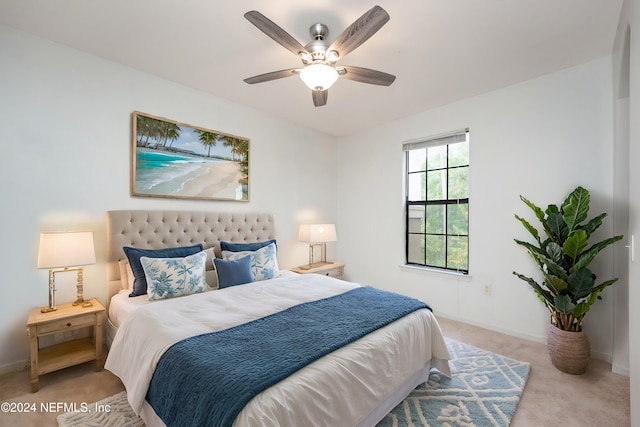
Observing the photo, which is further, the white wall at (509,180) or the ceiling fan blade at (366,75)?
the white wall at (509,180)

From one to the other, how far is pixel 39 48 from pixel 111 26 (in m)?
0.72

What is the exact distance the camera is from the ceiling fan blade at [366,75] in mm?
2080

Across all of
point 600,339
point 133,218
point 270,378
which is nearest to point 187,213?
point 133,218

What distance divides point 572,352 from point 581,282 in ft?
1.84

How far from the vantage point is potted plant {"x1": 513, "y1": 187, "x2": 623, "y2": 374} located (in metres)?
2.28

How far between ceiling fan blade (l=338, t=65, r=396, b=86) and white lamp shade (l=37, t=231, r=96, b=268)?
235cm

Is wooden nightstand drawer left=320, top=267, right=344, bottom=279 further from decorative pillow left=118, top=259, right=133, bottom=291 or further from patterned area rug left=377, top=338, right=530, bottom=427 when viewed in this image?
decorative pillow left=118, top=259, right=133, bottom=291

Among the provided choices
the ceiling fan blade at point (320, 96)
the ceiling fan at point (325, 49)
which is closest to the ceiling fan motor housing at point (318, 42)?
the ceiling fan at point (325, 49)

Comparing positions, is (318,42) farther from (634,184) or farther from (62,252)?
(62,252)

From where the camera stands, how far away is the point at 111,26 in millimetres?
2180

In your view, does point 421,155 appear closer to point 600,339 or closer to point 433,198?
point 433,198

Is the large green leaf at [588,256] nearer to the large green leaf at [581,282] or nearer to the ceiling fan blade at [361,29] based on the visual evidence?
the large green leaf at [581,282]

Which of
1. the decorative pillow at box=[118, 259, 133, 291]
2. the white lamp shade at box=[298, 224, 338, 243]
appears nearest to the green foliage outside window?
the white lamp shade at box=[298, 224, 338, 243]

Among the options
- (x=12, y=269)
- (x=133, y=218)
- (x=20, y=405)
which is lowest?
(x=20, y=405)
